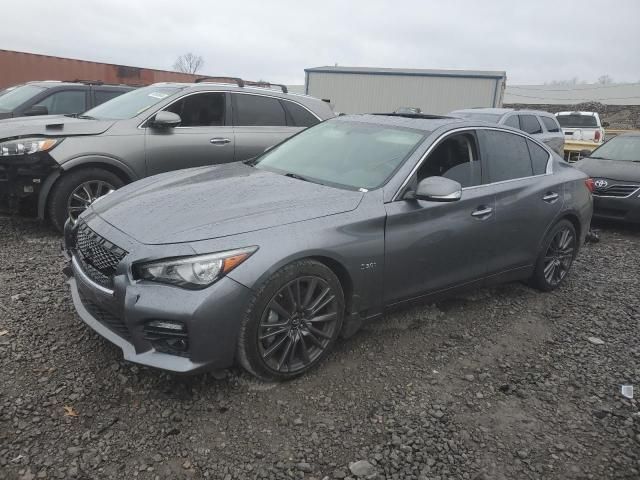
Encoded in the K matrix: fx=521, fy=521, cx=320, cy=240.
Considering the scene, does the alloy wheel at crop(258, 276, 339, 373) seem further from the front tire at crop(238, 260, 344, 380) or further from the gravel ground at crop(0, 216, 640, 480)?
the gravel ground at crop(0, 216, 640, 480)

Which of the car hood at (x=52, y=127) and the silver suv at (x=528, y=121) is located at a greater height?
the silver suv at (x=528, y=121)

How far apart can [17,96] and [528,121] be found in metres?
9.48

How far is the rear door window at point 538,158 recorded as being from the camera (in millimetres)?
4504

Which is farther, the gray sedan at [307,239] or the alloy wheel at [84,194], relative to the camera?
the alloy wheel at [84,194]

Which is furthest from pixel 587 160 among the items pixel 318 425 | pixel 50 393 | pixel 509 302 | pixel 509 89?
pixel 509 89

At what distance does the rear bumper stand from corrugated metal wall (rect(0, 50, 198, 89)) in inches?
607

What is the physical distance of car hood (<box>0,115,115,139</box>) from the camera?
5.08 meters

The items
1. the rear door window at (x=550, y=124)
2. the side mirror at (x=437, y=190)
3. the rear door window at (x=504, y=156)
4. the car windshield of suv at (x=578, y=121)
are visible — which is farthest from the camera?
the car windshield of suv at (x=578, y=121)

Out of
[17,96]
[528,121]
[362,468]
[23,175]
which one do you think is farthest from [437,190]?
[528,121]

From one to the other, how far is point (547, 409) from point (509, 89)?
42.1 meters

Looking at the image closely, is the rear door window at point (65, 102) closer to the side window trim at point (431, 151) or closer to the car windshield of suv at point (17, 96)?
the car windshield of suv at point (17, 96)

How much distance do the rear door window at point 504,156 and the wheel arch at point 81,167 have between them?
11.8ft

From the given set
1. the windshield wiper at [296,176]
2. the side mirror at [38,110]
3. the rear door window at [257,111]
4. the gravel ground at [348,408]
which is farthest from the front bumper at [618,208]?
the side mirror at [38,110]

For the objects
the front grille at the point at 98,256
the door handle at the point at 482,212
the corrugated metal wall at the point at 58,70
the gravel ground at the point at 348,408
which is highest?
the corrugated metal wall at the point at 58,70
